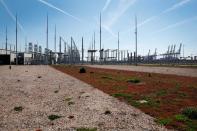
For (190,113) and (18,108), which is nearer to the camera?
(190,113)

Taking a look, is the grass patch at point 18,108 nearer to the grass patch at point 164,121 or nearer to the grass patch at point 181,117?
the grass patch at point 164,121

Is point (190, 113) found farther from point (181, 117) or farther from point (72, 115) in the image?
point (72, 115)

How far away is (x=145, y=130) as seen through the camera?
859cm

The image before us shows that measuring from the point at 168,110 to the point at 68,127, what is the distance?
4589 mm

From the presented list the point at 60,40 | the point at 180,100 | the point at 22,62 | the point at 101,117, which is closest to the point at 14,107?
the point at 101,117

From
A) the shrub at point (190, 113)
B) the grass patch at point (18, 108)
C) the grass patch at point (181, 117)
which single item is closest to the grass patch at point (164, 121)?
the grass patch at point (181, 117)

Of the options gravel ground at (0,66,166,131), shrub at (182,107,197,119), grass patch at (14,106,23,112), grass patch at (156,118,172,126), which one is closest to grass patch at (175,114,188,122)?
shrub at (182,107,197,119)

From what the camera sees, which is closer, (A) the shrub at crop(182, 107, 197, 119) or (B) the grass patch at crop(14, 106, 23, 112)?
(A) the shrub at crop(182, 107, 197, 119)

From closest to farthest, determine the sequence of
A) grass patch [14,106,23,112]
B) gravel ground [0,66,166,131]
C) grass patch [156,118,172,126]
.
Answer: gravel ground [0,66,166,131] < grass patch [156,118,172,126] < grass patch [14,106,23,112]

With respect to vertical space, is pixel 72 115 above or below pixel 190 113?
below

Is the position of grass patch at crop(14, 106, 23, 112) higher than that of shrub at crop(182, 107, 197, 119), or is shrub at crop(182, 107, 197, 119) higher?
shrub at crop(182, 107, 197, 119)

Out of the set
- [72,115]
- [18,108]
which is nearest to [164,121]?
[72,115]

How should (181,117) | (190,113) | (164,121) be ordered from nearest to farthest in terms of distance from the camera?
(164,121)
(181,117)
(190,113)

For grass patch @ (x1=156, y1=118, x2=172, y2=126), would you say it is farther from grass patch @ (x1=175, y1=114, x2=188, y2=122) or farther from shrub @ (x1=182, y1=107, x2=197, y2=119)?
shrub @ (x1=182, y1=107, x2=197, y2=119)
